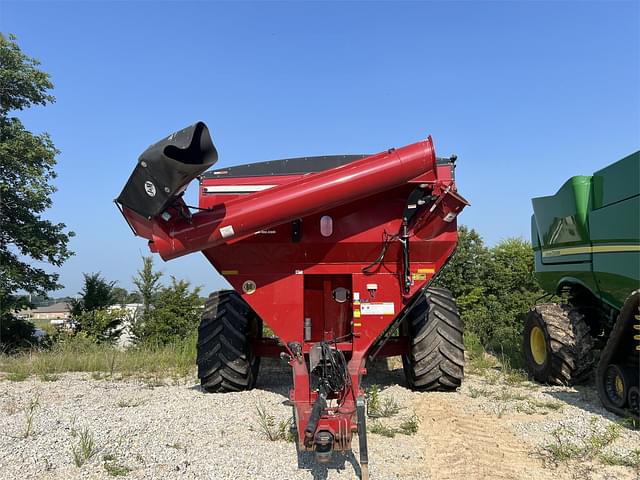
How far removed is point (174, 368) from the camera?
785cm

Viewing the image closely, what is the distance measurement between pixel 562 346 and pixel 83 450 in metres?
5.41

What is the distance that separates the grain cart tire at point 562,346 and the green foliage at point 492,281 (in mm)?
7452

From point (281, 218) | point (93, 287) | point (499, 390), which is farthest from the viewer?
point (93, 287)

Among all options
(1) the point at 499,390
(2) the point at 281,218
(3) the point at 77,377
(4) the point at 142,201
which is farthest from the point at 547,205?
(3) the point at 77,377

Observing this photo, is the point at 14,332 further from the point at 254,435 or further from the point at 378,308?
the point at 378,308

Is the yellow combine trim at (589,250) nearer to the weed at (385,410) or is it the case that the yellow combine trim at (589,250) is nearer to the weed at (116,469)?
the weed at (385,410)

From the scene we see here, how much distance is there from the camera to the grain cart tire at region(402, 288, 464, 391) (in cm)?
604

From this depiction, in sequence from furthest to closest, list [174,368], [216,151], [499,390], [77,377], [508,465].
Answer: [174,368] < [77,377] < [499,390] < [216,151] < [508,465]

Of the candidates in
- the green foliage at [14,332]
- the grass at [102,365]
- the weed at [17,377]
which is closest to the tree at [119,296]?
the green foliage at [14,332]

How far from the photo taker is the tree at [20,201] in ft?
47.4

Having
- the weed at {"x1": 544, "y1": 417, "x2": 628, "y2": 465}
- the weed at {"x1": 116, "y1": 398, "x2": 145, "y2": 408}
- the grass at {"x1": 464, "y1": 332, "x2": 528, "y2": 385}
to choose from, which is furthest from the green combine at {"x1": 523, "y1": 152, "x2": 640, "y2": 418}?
the weed at {"x1": 116, "y1": 398, "x2": 145, "y2": 408}

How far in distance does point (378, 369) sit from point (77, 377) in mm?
4400

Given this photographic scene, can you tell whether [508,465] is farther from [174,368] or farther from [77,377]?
[77,377]

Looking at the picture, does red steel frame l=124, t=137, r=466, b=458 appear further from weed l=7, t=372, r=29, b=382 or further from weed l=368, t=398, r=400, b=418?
weed l=7, t=372, r=29, b=382
